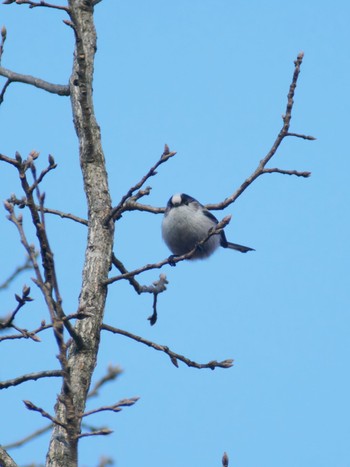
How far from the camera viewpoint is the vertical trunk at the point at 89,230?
162 inches

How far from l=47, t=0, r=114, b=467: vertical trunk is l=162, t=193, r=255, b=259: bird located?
1.97 m

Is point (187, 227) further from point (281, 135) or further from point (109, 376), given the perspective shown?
point (109, 376)

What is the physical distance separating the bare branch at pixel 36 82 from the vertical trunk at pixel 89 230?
0.16 meters

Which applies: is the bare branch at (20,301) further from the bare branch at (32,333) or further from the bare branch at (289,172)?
the bare branch at (289,172)

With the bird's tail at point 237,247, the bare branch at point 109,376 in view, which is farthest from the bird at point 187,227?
the bare branch at point 109,376

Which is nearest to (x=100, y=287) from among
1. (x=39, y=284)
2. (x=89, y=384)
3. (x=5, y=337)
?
(x=89, y=384)

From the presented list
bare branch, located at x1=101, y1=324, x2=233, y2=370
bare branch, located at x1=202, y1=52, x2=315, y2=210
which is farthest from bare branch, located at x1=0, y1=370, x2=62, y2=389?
bare branch, located at x1=202, y1=52, x2=315, y2=210

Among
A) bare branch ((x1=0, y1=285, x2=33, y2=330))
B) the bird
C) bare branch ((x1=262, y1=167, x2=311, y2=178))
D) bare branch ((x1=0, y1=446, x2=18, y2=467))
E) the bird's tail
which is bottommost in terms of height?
bare branch ((x1=0, y1=446, x2=18, y2=467))

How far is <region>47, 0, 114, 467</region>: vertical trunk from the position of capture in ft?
13.5

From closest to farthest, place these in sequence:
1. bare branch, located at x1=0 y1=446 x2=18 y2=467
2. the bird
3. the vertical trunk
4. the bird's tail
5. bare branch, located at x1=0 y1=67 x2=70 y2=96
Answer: bare branch, located at x1=0 y1=446 x2=18 y2=467 < the vertical trunk < bare branch, located at x1=0 y1=67 x2=70 y2=96 < the bird < the bird's tail

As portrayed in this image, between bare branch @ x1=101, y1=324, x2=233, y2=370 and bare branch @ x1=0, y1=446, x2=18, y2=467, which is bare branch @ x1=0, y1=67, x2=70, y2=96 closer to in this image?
bare branch @ x1=101, y1=324, x2=233, y2=370

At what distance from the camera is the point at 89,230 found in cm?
486

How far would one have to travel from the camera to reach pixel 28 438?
4.62m

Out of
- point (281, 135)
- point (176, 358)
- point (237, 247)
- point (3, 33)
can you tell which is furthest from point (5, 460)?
point (237, 247)
